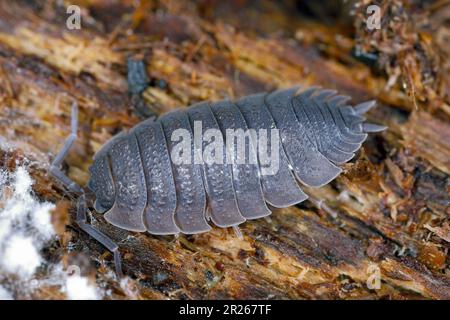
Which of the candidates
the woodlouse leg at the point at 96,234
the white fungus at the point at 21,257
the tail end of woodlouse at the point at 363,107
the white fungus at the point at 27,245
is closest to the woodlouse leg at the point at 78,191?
the woodlouse leg at the point at 96,234

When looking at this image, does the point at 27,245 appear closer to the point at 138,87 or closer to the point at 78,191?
the point at 78,191

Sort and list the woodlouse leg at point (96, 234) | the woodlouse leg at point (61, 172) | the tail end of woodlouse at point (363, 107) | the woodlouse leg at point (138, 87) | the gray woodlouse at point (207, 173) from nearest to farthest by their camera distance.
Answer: the woodlouse leg at point (96, 234) < the gray woodlouse at point (207, 173) < the woodlouse leg at point (61, 172) < the tail end of woodlouse at point (363, 107) < the woodlouse leg at point (138, 87)

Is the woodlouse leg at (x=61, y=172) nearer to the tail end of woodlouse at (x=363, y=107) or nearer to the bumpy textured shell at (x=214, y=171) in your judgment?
the bumpy textured shell at (x=214, y=171)

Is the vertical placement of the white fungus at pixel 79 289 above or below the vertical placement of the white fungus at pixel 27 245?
below

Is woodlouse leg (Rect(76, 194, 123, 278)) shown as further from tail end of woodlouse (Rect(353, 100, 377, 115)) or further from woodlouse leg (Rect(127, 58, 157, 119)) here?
tail end of woodlouse (Rect(353, 100, 377, 115))

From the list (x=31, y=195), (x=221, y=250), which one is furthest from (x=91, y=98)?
(x=221, y=250)

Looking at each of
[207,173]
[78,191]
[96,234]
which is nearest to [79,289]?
[96,234]

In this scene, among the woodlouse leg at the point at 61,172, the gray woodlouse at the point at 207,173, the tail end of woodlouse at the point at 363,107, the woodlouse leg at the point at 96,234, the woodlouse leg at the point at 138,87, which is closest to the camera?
the woodlouse leg at the point at 96,234
